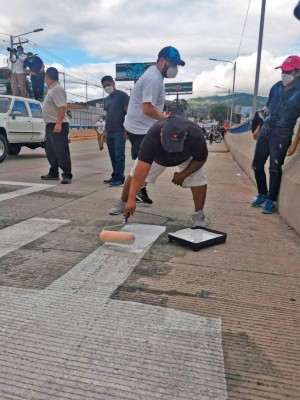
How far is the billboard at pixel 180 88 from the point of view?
3221 inches

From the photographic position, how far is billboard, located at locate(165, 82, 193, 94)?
81812mm

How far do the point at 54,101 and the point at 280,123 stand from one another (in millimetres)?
3631

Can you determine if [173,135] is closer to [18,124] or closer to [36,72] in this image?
[18,124]

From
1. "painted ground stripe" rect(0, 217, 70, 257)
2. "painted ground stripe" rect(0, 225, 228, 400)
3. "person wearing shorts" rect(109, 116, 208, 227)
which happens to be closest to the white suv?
"painted ground stripe" rect(0, 217, 70, 257)

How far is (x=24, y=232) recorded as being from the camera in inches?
137

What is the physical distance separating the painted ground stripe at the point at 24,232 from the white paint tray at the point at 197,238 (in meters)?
1.23

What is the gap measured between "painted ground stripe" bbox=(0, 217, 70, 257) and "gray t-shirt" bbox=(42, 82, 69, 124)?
110 inches

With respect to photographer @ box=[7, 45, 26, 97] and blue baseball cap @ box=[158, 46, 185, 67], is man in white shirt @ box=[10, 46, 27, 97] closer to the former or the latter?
photographer @ box=[7, 45, 26, 97]

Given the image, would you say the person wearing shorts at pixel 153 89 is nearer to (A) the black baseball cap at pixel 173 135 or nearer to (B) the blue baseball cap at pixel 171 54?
(B) the blue baseball cap at pixel 171 54

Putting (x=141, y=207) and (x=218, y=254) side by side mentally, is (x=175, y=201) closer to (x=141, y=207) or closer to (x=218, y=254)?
(x=141, y=207)

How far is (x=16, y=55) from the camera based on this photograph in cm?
1816

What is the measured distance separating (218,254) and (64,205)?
234cm

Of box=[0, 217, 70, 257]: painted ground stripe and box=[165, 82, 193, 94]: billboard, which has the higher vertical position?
box=[165, 82, 193, 94]: billboard

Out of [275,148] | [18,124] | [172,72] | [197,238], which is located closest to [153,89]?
[172,72]
